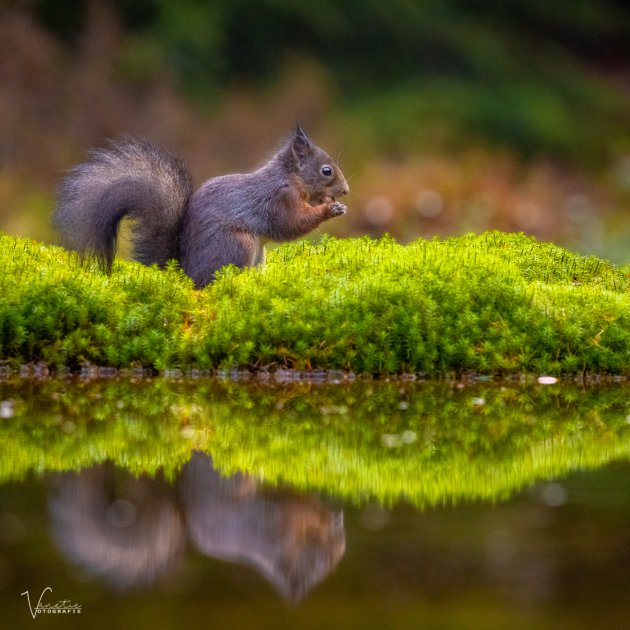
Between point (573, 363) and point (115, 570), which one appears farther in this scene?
point (573, 363)

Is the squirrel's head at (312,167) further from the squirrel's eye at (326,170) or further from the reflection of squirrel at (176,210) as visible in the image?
the reflection of squirrel at (176,210)

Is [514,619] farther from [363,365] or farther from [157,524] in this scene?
[363,365]

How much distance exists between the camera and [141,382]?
6355mm

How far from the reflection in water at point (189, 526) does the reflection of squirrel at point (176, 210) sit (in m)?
3.38

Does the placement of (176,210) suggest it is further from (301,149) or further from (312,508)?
(312,508)

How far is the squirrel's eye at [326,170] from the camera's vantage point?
8.79m

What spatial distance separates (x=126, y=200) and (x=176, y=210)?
15.9 inches

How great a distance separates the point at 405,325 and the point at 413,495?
8.43 feet

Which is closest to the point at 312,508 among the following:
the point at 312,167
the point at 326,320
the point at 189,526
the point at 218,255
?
the point at 189,526

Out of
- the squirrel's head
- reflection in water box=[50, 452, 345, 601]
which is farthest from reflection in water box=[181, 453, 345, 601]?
the squirrel's head

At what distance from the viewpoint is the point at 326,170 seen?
8.80 meters

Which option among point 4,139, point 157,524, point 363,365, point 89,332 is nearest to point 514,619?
point 157,524

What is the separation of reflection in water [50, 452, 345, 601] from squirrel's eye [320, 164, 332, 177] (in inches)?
184

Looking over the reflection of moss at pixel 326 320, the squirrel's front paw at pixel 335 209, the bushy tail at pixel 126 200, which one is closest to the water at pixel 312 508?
the reflection of moss at pixel 326 320
